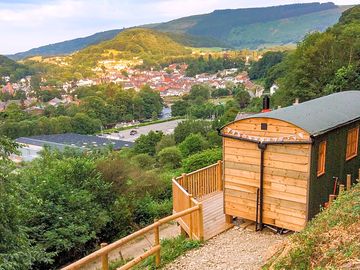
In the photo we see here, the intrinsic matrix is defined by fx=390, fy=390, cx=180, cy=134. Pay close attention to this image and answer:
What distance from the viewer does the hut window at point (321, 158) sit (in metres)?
8.54

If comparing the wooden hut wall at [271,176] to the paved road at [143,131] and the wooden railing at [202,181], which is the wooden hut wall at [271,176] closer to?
the wooden railing at [202,181]

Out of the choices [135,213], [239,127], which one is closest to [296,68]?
[135,213]

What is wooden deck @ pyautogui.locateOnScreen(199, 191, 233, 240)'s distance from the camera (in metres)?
9.12

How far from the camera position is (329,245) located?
5.21 metres

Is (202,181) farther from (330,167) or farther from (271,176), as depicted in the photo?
(330,167)

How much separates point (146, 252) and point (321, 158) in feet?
14.3

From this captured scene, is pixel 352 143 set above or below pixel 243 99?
above

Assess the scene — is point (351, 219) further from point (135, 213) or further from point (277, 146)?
point (135, 213)

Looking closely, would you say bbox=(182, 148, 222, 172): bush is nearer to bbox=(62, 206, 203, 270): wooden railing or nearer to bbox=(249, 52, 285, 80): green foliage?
bbox=(62, 206, 203, 270): wooden railing

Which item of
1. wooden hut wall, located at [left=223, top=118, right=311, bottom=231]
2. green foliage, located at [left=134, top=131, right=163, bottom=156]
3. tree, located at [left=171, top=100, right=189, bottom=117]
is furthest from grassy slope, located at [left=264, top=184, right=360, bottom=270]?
tree, located at [left=171, top=100, right=189, bottom=117]

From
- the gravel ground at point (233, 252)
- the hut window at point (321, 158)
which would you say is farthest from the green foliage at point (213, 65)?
the gravel ground at point (233, 252)

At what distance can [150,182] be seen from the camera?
1825cm

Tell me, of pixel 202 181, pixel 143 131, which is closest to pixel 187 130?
pixel 143 131

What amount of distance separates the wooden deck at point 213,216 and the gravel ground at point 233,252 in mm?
207
